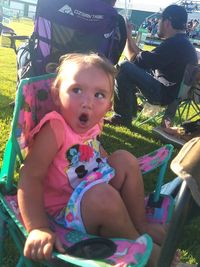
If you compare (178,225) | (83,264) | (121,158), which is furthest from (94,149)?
(178,225)

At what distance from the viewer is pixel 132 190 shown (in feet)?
6.44

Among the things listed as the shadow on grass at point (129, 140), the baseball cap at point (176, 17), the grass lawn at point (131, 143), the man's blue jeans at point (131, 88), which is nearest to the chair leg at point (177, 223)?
the grass lawn at point (131, 143)

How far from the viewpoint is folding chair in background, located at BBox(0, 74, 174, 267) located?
55.0 inches

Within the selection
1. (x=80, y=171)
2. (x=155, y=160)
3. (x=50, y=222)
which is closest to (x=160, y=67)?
(x=155, y=160)

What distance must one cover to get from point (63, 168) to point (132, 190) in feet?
1.14

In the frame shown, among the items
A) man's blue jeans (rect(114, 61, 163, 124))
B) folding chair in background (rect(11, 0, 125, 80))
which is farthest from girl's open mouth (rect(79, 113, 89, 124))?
man's blue jeans (rect(114, 61, 163, 124))

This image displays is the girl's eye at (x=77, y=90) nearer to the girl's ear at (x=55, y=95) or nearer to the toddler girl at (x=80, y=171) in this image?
the toddler girl at (x=80, y=171)

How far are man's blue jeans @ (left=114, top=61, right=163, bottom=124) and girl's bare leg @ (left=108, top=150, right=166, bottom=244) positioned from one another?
Answer: 3077 millimetres

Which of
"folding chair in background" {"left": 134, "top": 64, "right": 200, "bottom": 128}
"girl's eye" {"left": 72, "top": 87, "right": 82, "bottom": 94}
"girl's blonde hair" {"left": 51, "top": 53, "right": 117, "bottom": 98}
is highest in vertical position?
"girl's blonde hair" {"left": 51, "top": 53, "right": 117, "bottom": 98}

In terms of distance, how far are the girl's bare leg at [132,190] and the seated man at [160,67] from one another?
10.00ft

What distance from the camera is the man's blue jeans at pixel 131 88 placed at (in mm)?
4992

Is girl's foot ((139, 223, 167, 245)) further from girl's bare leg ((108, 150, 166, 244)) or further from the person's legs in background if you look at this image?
the person's legs in background

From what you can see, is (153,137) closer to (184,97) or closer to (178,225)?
(184,97)

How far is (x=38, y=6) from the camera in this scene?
363 cm
